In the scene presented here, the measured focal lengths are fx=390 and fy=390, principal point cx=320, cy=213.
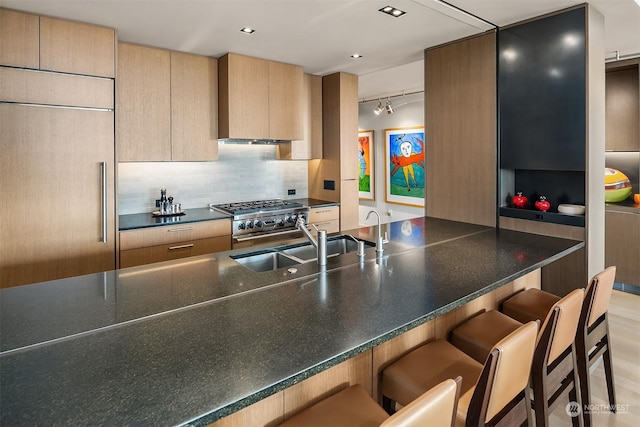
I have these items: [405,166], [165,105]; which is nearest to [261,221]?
[165,105]

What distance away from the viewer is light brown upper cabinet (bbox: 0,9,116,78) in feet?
8.43

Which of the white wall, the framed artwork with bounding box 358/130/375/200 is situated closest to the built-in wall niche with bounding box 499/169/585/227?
the white wall

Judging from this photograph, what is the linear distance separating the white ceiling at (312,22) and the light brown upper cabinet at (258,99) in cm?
15

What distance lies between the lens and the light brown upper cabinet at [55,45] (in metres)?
2.57

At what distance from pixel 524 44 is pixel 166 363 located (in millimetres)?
3142

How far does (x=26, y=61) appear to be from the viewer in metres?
2.62

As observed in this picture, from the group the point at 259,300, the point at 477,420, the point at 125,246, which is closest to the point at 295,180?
the point at 125,246

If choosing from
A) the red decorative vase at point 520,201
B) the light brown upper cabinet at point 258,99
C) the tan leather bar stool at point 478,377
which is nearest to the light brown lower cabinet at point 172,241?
the light brown upper cabinet at point 258,99

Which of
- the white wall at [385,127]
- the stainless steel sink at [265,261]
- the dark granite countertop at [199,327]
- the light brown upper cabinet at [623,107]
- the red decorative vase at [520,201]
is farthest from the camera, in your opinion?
the white wall at [385,127]

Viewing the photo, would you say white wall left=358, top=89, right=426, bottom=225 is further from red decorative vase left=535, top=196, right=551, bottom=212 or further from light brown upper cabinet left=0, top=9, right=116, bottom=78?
light brown upper cabinet left=0, top=9, right=116, bottom=78

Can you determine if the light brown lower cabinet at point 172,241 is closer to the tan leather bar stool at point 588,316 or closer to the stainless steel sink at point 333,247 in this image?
the stainless steel sink at point 333,247

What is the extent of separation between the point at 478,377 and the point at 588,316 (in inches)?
35.1

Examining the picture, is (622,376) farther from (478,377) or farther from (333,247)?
(333,247)

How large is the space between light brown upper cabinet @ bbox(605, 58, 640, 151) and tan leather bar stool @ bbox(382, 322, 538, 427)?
398 centimetres
